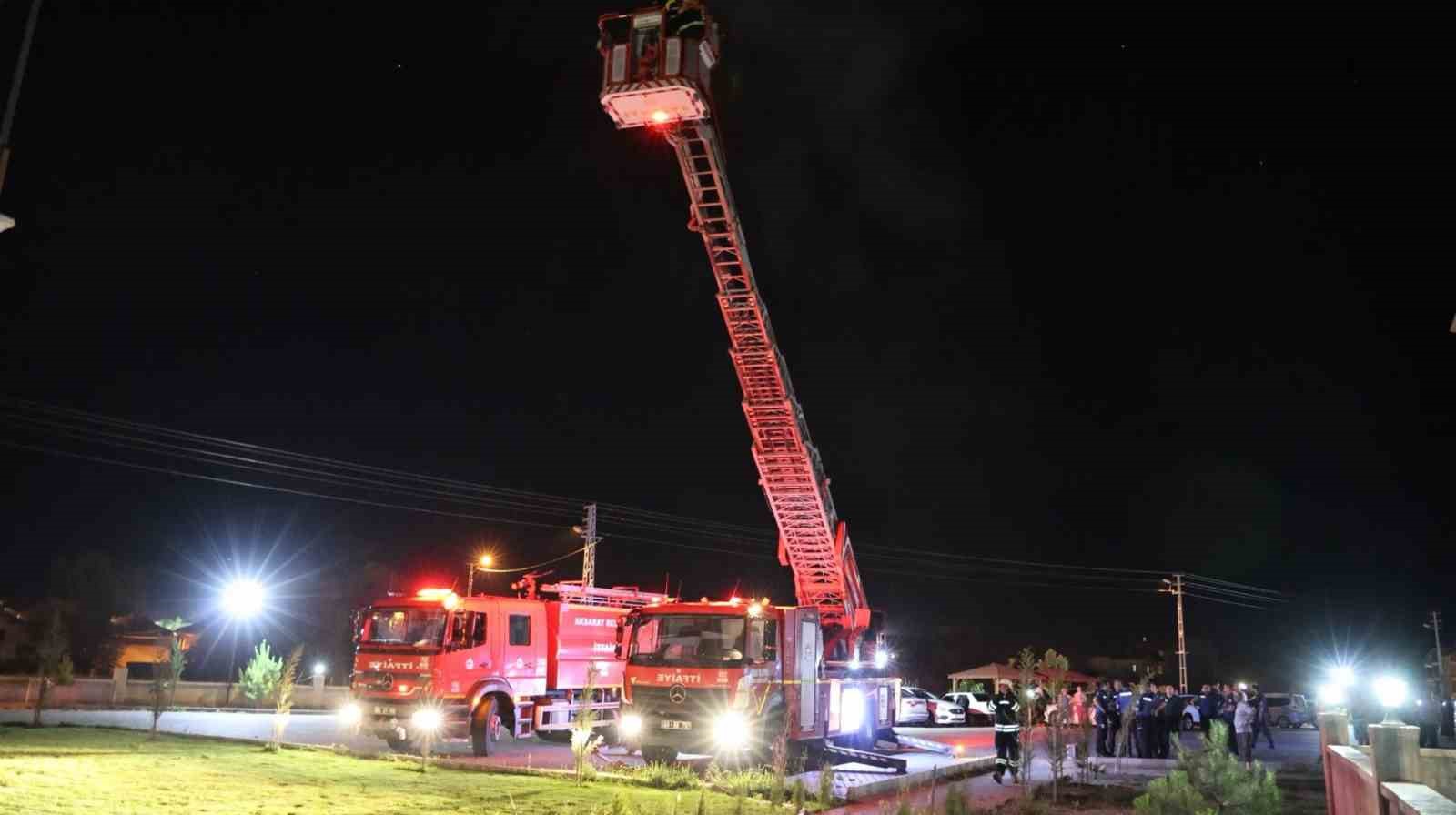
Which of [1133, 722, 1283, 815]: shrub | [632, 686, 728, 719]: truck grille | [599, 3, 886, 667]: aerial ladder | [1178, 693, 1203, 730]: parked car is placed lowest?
[1178, 693, 1203, 730]: parked car

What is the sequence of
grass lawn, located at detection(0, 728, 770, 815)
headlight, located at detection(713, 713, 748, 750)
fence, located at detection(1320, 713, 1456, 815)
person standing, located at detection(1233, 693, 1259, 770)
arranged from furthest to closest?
1. person standing, located at detection(1233, 693, 1259, 770)
2. headlight, located at detection(713, 713, 748, 750)
3. grass lawn, located at detection(0, 728, 770, 815)
4. fence, located at detection(1320, 713, 1456, 815)

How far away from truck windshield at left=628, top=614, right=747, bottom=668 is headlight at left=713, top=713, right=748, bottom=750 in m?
0.80

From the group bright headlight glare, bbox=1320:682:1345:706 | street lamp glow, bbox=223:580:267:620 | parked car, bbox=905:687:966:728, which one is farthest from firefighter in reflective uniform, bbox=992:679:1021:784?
street lamp glow, bbox=223:580:267:620

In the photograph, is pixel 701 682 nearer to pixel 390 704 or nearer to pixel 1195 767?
pixel 390 704

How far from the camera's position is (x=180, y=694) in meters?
29.5

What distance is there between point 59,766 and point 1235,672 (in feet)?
267

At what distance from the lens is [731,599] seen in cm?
1767

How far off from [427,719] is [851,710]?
7.20 meters

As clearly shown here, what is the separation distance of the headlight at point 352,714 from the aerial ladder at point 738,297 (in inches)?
309

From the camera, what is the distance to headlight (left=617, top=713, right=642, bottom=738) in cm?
1631

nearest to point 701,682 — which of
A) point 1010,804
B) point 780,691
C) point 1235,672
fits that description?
point 780,691

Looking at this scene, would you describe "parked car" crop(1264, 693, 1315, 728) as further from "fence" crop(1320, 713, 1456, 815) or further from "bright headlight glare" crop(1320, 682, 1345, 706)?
"fence" crop(1320, 713, 1456, 815)

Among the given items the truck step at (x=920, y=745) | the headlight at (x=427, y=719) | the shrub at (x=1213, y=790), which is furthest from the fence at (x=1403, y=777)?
the truck step at (x=920, y=745)

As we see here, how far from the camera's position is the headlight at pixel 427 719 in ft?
54.1
